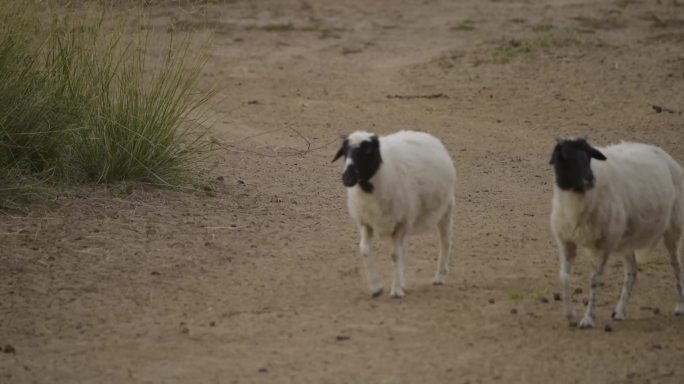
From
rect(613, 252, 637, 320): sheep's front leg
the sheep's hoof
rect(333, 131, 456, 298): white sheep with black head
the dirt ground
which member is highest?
rect(333, 131, 456, 298): white sheep with black head

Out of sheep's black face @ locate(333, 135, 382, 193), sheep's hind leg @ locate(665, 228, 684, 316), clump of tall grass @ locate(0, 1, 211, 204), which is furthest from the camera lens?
clump of tall grass @ locate(0, 1, 211, 204)

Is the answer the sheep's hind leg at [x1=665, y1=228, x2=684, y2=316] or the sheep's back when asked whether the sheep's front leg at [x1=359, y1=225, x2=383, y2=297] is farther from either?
the sheep's hind leg at [x1=665, y1=228, x2=684, y2=316]

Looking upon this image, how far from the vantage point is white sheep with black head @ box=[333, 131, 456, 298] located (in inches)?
323

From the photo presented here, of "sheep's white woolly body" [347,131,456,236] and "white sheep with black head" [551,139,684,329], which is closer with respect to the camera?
"white sheep with black head" [551,139,684,329]

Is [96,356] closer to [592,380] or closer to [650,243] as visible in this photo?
[592,380]

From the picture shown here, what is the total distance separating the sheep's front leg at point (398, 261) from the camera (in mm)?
8242

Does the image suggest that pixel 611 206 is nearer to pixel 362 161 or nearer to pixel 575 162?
pixel 575 162

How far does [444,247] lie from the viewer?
8.86 meters

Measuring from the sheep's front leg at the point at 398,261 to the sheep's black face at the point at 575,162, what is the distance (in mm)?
1380

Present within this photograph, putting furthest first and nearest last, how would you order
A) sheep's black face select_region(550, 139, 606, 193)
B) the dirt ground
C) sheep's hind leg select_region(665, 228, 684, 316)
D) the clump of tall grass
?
the clump of tall grass → sheep's hind leg select_region(665, 228, 684, 316) → sheep's black face select_region(550, 139, 606, 193) → the dirt ground

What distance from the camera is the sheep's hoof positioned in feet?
25.4

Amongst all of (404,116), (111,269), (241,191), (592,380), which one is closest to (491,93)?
(404,116)

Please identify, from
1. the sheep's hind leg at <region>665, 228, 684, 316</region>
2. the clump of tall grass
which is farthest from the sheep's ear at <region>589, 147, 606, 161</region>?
the clump of tall grass

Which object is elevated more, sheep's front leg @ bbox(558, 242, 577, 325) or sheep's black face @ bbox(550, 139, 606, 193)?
sheep's black face @ bbox(550, 139, 606, 193)
